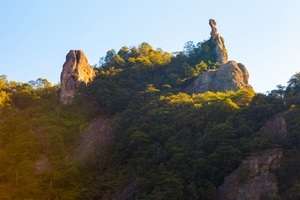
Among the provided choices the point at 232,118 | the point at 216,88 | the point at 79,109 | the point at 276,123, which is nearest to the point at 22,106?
the point at 79,109

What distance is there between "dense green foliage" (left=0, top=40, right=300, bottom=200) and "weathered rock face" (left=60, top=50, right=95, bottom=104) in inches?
32.2

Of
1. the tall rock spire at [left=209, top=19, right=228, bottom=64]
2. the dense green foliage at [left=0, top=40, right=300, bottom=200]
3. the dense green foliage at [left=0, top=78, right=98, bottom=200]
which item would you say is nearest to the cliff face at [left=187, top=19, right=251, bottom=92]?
the dense green foliage at [left=0, top=40, right=300, bottom=200]

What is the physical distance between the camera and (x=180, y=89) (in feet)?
162

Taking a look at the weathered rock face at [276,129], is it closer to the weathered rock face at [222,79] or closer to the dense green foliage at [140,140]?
the dense green foliage at [140,140]

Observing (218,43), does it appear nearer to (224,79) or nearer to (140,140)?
(224,79)

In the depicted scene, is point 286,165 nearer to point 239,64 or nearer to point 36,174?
point 36,174

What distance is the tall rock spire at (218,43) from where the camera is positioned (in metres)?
55.8

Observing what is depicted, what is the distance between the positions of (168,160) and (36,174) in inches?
350

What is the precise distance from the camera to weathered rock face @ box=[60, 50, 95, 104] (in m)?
48.1

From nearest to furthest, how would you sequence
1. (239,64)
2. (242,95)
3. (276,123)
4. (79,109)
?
1. (276,123)
2. (242,95)
3. (79,109)
4. (239,64)

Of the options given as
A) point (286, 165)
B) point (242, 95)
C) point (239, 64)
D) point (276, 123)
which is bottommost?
point (286, 165)

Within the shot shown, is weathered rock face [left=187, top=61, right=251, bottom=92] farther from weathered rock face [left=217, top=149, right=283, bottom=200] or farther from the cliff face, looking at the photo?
weathered rock face [left=217, top=149, right=283, bottom=200]

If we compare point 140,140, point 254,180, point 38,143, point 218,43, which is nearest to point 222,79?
point 218,43

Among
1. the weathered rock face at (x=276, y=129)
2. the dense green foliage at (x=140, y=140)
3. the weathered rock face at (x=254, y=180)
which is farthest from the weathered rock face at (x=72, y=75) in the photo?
the weathered rock face at (x=254, y=180)
